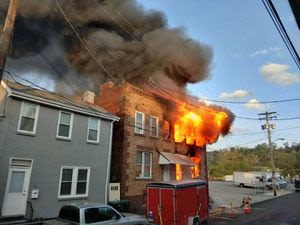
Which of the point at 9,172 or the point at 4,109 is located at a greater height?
the point at 4,109

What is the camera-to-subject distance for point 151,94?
19797 millimetres

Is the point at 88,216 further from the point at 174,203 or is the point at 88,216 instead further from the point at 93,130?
the point at 93,130

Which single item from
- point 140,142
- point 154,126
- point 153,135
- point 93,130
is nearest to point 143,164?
point 140,142

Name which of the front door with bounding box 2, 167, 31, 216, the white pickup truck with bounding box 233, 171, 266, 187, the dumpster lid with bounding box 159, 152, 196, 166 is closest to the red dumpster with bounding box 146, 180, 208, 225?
the front door with bounding box 2, 167, 31, 216

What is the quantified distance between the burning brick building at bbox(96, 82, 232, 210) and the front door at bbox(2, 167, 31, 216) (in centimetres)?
598

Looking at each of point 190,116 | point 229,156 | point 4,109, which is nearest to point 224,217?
point 190,116

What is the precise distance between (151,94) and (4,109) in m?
10.5

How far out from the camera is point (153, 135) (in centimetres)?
1927

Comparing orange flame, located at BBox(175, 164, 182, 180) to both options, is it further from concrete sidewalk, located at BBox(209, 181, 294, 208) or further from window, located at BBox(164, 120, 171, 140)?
concrete sidewalk, located at BBox(209, 181, 294, 208)

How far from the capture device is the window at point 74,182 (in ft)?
43.2

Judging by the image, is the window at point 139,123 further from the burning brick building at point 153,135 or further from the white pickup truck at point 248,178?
the white pickup truck at point 248,178

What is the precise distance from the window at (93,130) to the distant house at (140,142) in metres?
2.15

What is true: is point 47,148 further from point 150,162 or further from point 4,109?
point 150,162

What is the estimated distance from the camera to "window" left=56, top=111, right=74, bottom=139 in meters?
13.5
